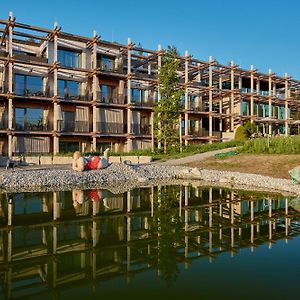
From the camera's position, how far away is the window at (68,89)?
31.8 meters

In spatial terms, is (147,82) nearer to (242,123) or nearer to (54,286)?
(242,123)

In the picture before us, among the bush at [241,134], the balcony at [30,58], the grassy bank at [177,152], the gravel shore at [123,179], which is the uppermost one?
the balcony at [30,58]

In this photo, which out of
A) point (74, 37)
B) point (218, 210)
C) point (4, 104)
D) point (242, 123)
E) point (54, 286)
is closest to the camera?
point (54, 286)

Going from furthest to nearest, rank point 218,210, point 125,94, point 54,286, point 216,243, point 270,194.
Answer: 1. point 125,94
2. point 270,194
3. point 218,210
4. point 216,243
5. point 54,286

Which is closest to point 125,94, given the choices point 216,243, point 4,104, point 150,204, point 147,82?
point 147,82

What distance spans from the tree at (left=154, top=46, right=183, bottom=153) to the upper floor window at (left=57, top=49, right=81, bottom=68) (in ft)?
27.3

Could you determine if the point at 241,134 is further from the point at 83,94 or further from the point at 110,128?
the point at 83,94

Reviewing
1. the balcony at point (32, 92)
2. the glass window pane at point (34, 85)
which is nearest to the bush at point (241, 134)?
the balcony at point (32, 92)

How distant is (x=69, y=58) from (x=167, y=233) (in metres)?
28.2

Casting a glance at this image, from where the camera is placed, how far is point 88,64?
33188mm

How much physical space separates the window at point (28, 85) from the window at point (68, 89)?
5.73ft

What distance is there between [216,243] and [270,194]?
25.1ft

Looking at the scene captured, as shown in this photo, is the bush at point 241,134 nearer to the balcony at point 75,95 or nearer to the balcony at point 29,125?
the balcony at point 75,95

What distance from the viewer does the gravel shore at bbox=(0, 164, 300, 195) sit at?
15695mm
